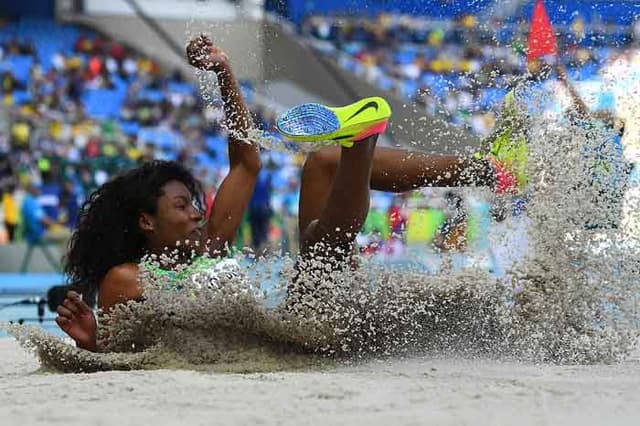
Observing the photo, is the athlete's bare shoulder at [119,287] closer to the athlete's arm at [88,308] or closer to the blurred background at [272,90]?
the athlete's arm at [88,308]

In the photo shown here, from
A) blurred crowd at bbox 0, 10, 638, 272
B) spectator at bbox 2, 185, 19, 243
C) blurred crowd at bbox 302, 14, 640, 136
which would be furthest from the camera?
spectator at bbox 2, 185, 19, 243

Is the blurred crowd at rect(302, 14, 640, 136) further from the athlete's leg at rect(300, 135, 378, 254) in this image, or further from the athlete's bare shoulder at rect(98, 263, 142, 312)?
the athlete's bare shoulder at rect(98, 263, 142, 312)

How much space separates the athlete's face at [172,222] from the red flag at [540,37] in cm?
148

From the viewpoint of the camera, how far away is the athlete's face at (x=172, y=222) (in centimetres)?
372

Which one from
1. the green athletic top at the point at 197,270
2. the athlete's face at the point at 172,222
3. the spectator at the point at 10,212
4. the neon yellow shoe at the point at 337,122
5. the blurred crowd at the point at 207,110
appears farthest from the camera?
the spectator at the point at 10,212

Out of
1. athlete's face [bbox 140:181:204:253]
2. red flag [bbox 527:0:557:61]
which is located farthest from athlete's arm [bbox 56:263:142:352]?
red flag [bbox 527:0:557:61]

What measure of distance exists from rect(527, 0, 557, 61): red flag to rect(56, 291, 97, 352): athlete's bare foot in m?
1.98

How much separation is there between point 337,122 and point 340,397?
890 mm

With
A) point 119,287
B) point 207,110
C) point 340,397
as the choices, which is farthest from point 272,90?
point 340,397

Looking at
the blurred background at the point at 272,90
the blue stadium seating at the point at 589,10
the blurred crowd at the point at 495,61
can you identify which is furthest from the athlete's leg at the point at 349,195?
the blue stadium seating at the point at 589,10

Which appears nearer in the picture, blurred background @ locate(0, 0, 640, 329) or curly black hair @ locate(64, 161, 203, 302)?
curly black hair @ locate(64, 161, 203, 302)

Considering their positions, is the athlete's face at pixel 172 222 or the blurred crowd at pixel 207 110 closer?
the athlete's face at pixel 172 222

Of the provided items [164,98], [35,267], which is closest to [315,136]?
[35,267]

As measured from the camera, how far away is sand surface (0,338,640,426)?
2291 millimetres
